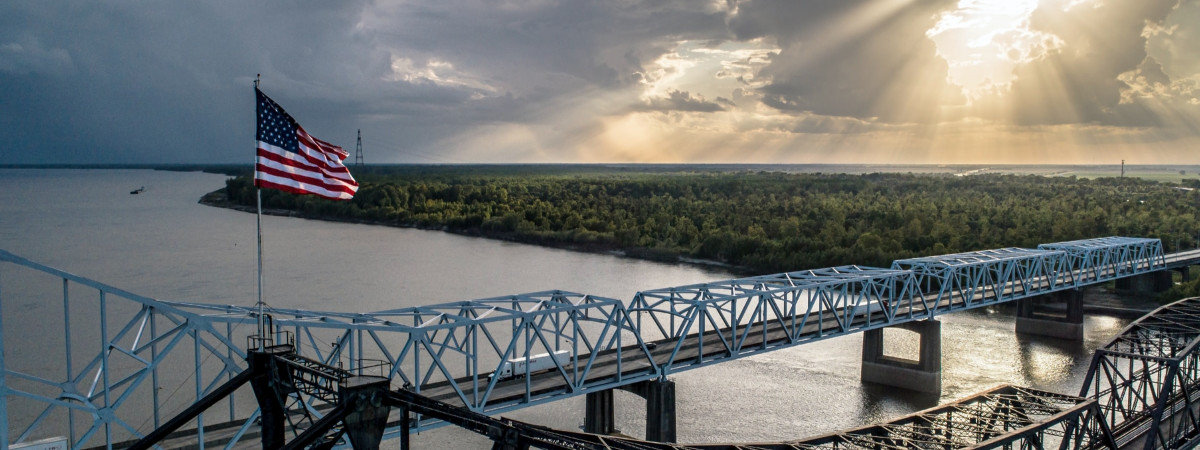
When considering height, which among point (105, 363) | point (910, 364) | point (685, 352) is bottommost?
point (910, 364)

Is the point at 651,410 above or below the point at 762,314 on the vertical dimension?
below

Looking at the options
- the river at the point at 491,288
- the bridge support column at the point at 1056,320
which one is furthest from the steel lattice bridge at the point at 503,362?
the river at the point at 491,288

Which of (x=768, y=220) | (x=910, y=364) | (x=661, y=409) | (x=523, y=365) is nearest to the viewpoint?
(x=523, y=365)

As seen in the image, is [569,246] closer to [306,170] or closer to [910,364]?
[910,364]

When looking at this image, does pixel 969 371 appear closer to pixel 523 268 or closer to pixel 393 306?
pixel 393 306

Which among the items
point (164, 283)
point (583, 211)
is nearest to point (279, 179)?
point (164, 283)

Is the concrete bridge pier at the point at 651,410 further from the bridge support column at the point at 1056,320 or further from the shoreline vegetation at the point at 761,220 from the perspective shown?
the shoreline vegetation at the point at 761,220

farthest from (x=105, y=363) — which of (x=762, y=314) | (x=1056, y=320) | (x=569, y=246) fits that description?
(x=569, y=246)
